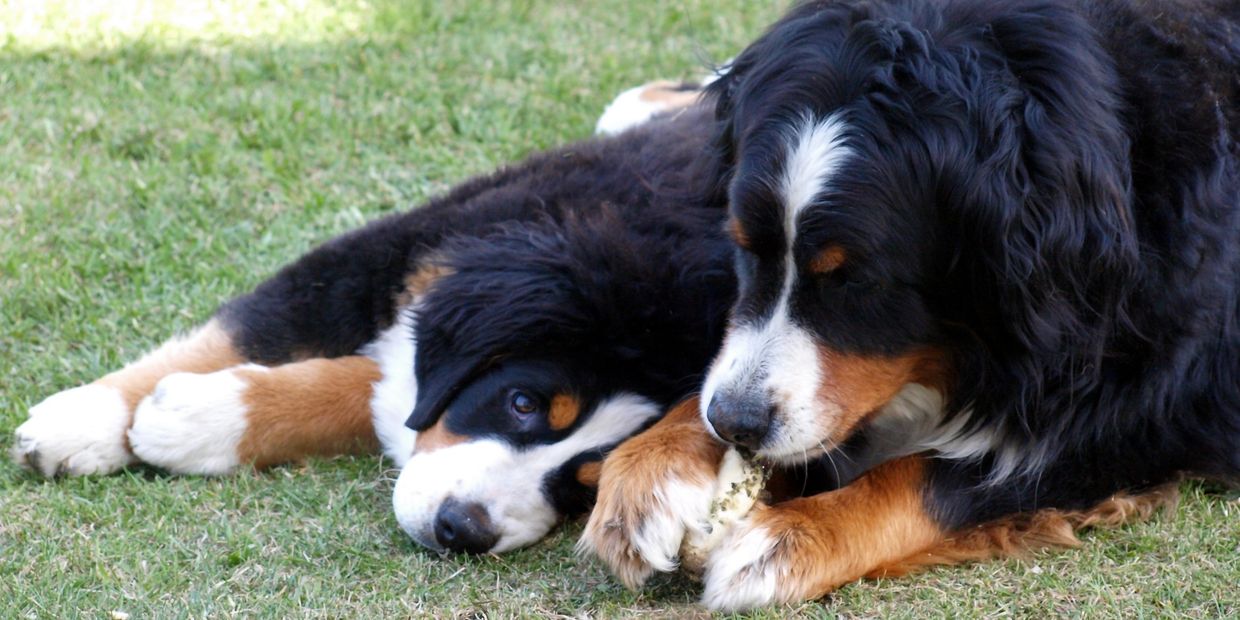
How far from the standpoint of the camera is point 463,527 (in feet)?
9.91

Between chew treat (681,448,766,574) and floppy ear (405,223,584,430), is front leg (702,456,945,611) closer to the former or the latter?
chew treat (681,448,766,574)

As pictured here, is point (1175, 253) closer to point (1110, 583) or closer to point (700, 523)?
point (1110, 583)

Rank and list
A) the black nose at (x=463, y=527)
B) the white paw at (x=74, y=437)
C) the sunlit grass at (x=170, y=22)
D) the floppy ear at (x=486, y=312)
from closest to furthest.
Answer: the black nose at (x=463, y=527) → the floppy ear at (x=486, y=312) → the white paw at (x=74, y=437) → the sunlit grass at (x=170, y=22)

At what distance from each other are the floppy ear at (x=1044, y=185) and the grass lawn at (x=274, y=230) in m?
0.61

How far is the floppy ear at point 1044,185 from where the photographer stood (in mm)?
2559

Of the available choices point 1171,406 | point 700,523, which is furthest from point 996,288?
point 700,523

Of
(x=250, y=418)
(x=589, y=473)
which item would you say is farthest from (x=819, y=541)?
(x=250, y=418)

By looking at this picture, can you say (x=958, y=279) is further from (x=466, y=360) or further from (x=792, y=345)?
(x=466, y=360)

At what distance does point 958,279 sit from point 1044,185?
0.81 feet

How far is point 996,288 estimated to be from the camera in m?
2.66

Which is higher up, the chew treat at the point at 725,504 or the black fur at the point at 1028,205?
the black fur at the point at 1028,205

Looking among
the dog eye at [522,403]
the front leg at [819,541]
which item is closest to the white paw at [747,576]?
the front leg at [819,541]

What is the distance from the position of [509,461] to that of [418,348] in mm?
471

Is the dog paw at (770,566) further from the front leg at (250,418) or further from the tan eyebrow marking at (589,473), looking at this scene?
the front leg at (250,418)
